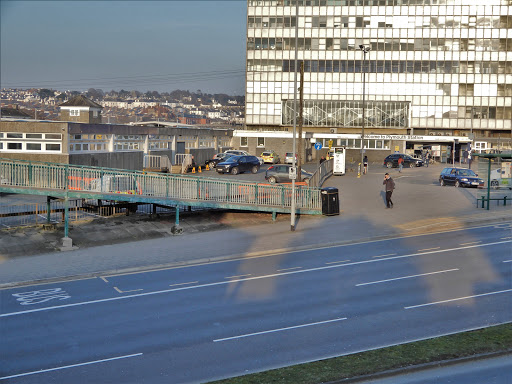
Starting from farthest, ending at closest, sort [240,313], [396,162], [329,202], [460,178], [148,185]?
1. [396,162]
2. [460,178]
3. [329,202]
4. [148,185]
5. [240,313]

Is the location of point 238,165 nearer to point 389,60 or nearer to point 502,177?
point 502,177

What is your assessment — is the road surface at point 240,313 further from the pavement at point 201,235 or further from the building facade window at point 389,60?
the building facade window at point 389,60

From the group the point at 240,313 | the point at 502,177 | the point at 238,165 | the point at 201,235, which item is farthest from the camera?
the point at 238,165

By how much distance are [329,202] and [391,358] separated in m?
18.7

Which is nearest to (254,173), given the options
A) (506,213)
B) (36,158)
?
(36,158)

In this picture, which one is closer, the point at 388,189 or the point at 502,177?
the point at 388,189

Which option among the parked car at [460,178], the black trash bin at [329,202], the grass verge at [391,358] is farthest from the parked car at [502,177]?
the grass verge at [391,358]

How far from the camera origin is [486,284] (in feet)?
59.3

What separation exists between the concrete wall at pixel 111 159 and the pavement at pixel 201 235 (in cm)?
637

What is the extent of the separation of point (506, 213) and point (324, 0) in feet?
214

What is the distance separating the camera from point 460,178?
4269 cm

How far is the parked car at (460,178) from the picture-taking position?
4216cm

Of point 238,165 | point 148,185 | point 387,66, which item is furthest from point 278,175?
point 387,66

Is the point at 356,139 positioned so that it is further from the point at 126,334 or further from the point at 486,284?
the point at 126,334
